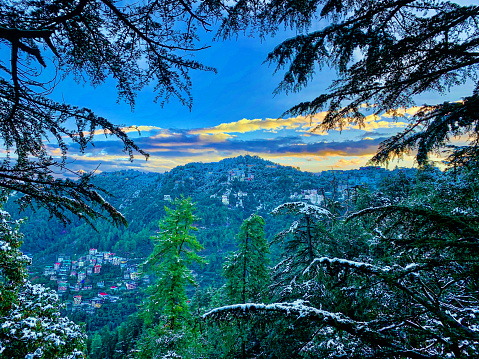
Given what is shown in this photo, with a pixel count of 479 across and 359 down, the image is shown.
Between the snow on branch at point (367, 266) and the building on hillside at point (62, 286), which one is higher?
the snow on branch at point (367, 266)

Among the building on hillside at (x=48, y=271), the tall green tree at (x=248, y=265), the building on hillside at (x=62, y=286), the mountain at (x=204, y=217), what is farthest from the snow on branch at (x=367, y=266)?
the building on hillside at (x=48, y=271)

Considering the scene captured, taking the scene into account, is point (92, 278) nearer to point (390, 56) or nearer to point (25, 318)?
point (25, 318)

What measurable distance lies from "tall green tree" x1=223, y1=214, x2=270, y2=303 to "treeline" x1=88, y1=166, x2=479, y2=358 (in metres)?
0.04

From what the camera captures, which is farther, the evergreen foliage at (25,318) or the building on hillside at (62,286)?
the building on hillside at (62,286)

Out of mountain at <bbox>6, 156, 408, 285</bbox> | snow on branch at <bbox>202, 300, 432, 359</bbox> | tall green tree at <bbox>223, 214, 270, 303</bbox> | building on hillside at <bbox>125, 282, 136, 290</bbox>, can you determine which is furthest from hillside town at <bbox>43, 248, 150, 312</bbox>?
snow on branch at <bbox>202, 300, 432, 359</bbox>

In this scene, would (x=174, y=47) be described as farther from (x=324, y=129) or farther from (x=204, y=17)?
(x=324, y=129)

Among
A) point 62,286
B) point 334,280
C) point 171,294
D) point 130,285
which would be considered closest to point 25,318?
point 171,294

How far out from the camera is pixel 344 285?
2.77 meters

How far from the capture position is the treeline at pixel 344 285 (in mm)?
1919

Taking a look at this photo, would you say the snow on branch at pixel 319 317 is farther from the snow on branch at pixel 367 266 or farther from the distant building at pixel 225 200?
the distant building at pixel 225 200

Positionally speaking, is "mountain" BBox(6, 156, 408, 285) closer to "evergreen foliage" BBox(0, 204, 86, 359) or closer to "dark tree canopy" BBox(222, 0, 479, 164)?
"evergreen foliage" BBox(0, 204, 86, 359)

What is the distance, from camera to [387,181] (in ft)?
52.8

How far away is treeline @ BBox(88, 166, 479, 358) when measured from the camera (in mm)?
1919

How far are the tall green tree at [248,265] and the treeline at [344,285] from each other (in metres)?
0.04
